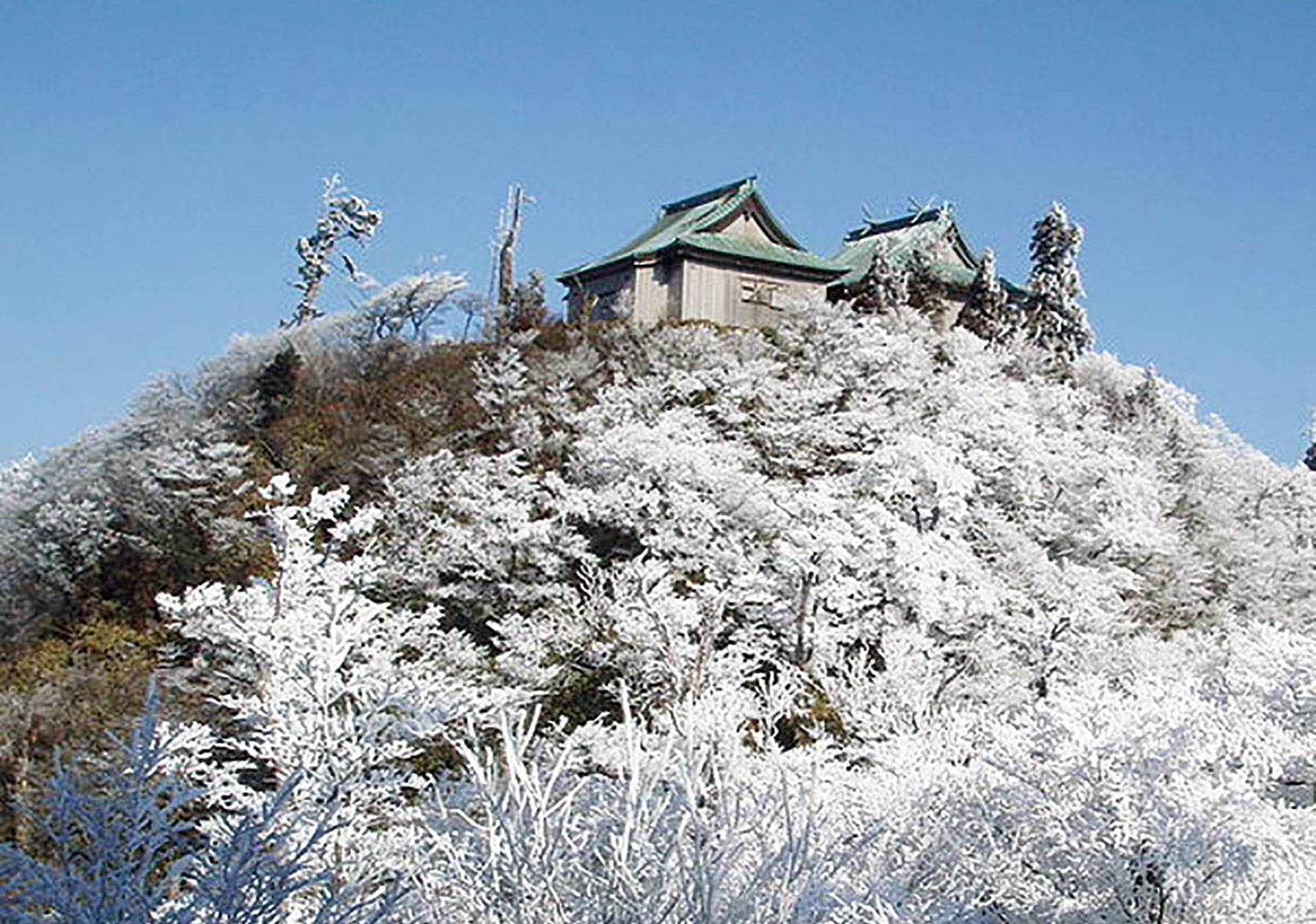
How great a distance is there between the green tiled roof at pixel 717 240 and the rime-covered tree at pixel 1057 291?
576 centimetres

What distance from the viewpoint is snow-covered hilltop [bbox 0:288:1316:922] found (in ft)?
32.4

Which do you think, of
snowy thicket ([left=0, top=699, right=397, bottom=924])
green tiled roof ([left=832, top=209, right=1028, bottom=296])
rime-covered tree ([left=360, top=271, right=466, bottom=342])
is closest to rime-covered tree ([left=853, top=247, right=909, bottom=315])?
green tiled roof ([left=832, top=209, right=1028, bottom=296])

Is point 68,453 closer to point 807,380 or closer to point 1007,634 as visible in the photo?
point 807,380

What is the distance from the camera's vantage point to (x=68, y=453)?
27812 millimetres

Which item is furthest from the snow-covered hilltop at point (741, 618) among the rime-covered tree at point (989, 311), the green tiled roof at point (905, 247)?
the green tiled roof at point (905, 247)

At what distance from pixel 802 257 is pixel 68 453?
64.0 ft

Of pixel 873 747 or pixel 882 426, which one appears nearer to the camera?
pixel 873 747

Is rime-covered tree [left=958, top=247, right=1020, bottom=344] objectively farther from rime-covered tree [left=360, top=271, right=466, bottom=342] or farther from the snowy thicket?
the snowy thicket

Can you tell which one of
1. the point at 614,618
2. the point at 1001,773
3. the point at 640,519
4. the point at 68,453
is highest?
the point at 68,453

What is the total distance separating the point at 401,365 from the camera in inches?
1173

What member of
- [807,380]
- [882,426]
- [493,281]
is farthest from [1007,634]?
[493,281]

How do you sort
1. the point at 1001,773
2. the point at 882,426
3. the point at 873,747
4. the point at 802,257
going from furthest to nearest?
the point at 802,257 → the point at 882,426 → the point at 873,747 → the point at 1001,773

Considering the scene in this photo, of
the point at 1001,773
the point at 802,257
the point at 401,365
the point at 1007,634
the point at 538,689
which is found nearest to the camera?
the point at 1001,773

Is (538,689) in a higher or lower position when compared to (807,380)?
lower
